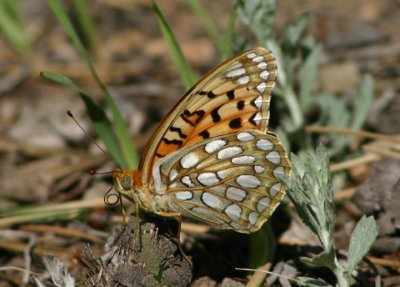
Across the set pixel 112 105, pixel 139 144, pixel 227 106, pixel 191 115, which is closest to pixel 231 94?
pixel 227 106

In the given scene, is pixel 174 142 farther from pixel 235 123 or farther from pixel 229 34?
pixel 229 34

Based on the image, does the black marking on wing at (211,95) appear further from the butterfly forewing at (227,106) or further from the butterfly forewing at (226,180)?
the butterfly forewing at (226,180)

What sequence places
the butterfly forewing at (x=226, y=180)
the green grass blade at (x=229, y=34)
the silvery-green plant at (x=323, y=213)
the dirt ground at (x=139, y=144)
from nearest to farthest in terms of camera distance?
1. the silvery-green plant at (x=323, y=213)
2. the butterfly forewing at (x=226, y=180)
3. the dirt ground at (x=139, y=144)
4. the green grass blade at (x=229, y=34)

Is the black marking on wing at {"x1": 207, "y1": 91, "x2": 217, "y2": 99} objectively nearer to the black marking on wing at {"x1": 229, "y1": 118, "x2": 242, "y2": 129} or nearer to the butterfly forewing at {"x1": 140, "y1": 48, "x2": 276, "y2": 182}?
the butterfly forewing at {"x1": 140, "y1": 48, "x2": 276, "y2": 182}

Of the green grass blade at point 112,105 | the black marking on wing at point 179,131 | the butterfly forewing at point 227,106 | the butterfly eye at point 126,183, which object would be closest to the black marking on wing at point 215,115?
the butterfly forewing at point 227,106

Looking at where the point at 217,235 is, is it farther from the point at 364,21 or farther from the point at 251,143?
the point at 364,21
